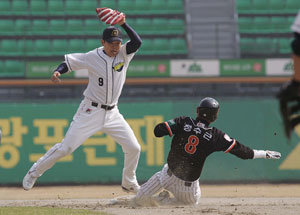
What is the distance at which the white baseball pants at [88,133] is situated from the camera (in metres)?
6.98

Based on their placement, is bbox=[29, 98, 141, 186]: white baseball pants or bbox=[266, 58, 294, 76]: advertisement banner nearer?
bbox=[29, 98, 141, 186]: white baseball pants

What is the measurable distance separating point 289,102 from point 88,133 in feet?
12.0

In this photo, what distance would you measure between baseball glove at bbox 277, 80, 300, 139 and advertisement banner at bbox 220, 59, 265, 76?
1069 centimetres

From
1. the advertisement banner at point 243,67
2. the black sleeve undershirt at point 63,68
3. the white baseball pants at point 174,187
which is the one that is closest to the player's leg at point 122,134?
the white baseball pants at point 174,187

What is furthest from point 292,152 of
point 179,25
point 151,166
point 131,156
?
point 179,25

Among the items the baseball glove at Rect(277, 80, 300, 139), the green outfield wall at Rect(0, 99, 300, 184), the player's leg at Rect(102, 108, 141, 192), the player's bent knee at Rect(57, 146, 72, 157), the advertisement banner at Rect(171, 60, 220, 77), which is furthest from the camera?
the advertisement banner at Rect(171, 60, 220, 77)

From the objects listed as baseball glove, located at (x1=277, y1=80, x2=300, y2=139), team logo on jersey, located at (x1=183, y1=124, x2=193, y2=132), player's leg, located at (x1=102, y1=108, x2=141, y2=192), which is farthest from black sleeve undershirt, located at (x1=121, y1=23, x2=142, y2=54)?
baseball glove, located at (x1=277, y1=80, x2=300, y2=139)

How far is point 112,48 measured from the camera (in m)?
7.10

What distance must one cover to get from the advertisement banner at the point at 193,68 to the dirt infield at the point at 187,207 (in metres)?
4.71

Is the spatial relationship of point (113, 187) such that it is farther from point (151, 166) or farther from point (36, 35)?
point (36, 35)

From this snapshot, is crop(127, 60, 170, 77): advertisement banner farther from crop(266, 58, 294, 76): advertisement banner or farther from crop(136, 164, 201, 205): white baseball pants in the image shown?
crop(136, 164, 201, 205): white baseball pants

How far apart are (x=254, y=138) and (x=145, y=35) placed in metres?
7.06

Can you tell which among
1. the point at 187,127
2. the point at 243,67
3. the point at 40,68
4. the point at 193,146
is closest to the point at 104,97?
the point at 187,127

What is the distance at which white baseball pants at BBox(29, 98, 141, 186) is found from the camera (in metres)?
6.98
